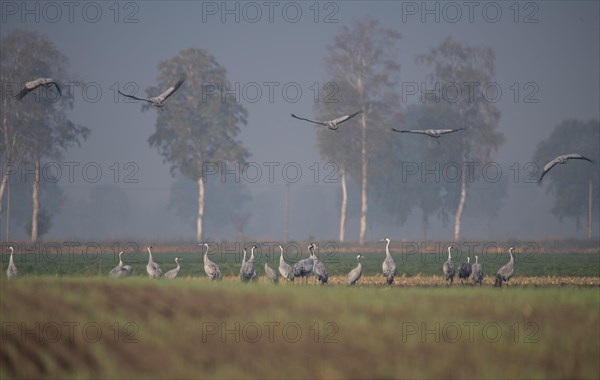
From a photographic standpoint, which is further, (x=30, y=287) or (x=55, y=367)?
(x=30, y=287)

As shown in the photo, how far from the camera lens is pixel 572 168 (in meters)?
122

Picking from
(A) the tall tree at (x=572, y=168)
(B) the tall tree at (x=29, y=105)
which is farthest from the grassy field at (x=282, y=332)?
(A) the tall tree at (x=572, y=168)

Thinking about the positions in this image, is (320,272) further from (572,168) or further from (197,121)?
(572,168)

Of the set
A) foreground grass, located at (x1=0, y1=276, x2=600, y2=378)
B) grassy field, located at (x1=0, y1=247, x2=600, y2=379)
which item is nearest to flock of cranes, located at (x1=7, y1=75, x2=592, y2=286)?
grassy field, located at (x1=0, y1=247, x2=600, y2=379)

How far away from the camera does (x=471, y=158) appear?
93.8 meters

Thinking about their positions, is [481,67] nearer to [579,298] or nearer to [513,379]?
[579,298]

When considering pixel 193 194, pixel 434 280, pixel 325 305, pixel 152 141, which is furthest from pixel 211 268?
pixel 193 194

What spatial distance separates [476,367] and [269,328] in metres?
4.53

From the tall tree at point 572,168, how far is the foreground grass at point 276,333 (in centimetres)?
10019

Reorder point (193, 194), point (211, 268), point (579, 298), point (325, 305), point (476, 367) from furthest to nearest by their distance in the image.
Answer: point (193, 194), point (211, 268), point (579, 298), point (325, 305), point (476, 367)

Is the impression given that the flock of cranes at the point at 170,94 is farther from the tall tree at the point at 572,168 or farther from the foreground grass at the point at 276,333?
the tall tree at the point at 572,168

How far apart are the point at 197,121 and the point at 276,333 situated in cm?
A: 6917

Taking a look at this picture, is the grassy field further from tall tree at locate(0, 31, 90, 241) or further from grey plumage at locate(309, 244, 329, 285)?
tall tree at locate(0, 31, 90, 241)

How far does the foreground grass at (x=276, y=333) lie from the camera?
60.5 feet
